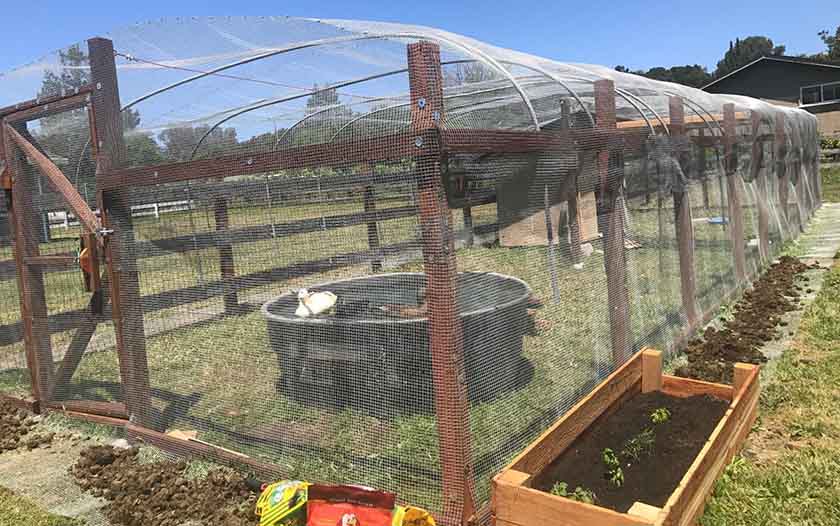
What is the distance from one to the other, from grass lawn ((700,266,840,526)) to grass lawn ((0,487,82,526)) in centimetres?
299

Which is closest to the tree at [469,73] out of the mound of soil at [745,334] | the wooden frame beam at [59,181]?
the wooden frame beam at [59,181]

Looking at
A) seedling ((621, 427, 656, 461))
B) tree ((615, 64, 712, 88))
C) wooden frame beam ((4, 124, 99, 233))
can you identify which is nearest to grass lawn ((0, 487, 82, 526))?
wooden frame beam ((4, 124, 99, 233))

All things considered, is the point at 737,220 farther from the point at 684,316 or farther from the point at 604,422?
the point at 604,422

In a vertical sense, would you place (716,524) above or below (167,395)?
below

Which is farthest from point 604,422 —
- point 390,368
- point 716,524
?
point 390,368

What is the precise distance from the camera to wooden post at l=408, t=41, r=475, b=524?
8.07 feet

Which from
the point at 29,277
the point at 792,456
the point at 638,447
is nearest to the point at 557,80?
the point at 638,447

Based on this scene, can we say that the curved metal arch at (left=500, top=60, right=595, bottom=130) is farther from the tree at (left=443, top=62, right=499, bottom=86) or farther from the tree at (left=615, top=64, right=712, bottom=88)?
the tree at (left=615, top=64, right=712, bottom=88)

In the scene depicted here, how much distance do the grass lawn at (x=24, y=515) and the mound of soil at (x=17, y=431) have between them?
717 mm

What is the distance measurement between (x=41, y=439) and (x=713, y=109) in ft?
22.7

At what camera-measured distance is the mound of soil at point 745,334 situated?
15.2 ft

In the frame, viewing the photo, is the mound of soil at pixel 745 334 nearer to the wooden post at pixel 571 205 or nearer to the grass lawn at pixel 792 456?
the grass lawn at pixel 792 456

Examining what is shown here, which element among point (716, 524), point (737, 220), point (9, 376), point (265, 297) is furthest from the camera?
point (737, 220)

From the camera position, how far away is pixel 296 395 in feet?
11.9
